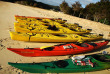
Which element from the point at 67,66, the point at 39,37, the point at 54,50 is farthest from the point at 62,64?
the point at 39,37

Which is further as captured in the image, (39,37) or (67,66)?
(39,37)

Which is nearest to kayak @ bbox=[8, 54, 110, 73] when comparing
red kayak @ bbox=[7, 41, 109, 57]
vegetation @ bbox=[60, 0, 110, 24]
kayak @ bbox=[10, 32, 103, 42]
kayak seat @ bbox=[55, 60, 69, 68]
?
kayak seat @ bbox=[55, 60, 69, 68]

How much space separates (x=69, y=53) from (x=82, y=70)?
5.87 ft

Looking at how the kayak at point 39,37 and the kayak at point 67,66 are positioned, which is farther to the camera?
the kayak at point 39,37

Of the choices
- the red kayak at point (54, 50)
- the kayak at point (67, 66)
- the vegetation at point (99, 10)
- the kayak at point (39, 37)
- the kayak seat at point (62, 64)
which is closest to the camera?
the kayak at point (67, 66)

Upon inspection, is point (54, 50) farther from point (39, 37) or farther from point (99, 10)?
point (99, 10)

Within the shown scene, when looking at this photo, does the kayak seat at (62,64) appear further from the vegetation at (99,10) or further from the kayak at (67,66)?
the vegetation at (99,10)

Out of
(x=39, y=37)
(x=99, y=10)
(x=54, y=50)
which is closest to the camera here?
(x=54, y=50)

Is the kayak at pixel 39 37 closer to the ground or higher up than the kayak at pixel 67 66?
higher up

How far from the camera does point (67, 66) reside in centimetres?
485

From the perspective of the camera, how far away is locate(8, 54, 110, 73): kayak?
4465mm

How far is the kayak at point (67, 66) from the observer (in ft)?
14.6

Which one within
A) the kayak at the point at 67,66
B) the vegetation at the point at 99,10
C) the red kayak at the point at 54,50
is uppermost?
the vegetation at the point at 99,10

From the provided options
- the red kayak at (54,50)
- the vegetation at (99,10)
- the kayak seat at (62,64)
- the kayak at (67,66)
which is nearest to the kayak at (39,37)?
the red kayak at (54,50)
